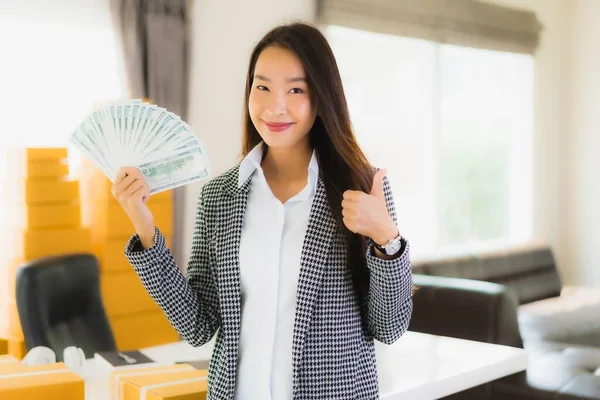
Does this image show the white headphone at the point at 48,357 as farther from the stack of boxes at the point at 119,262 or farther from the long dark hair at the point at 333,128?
the stack of boxes at the point at 119,262

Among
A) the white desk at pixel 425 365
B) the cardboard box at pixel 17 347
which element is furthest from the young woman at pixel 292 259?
the cardboard box at pixel 17 347

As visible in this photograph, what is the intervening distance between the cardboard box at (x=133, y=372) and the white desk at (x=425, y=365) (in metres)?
0.09

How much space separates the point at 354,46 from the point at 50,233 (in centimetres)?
243

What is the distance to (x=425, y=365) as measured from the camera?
72.1 inches

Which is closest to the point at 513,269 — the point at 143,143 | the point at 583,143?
the point at 583,143

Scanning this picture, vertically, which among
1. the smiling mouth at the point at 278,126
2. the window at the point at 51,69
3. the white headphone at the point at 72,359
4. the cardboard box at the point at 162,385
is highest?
the window at the point at 51,69

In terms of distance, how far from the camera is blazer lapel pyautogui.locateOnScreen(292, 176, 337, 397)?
3.78ft

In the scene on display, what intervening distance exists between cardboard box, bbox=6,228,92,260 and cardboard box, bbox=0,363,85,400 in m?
1.76

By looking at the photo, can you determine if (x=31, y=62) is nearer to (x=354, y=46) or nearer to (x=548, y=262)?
(x=354, y=46)

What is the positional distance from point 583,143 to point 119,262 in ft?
15.0

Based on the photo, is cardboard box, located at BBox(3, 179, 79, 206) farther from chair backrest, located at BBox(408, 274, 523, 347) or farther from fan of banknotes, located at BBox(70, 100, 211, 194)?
fan of banknotes, located at BBox(70, 100, 211, 194)

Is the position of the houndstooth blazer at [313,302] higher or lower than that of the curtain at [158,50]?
lower

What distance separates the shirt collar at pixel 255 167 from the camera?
1244 mm

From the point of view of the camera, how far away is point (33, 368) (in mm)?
1430
